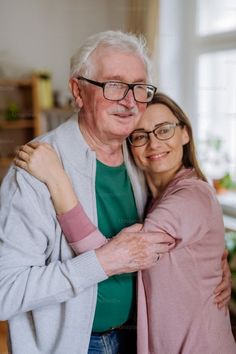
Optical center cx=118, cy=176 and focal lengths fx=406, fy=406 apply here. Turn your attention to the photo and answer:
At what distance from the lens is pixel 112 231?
113 centimetres

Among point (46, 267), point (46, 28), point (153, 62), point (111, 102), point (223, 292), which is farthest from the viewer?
point (46, 28)

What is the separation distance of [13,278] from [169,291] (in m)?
0.41

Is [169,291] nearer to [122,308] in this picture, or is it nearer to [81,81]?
[122,308]

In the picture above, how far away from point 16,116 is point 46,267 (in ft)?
9.36

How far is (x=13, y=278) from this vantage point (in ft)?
3.04

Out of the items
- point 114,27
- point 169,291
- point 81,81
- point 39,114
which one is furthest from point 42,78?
point 169,291

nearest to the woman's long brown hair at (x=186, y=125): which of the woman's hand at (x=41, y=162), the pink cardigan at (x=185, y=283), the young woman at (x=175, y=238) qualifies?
the young woman at (x=175, y=238)

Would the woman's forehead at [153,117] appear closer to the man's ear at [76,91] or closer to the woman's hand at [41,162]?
the man's ear at [76,91]

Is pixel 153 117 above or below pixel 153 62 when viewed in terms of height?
below

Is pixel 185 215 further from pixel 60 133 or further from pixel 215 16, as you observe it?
pixel 215 16

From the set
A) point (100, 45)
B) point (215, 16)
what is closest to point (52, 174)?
point (100, 45)

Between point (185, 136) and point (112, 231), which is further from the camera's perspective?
point (185, 136)

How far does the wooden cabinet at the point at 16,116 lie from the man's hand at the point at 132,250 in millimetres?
2718

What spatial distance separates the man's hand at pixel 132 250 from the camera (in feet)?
3.14
